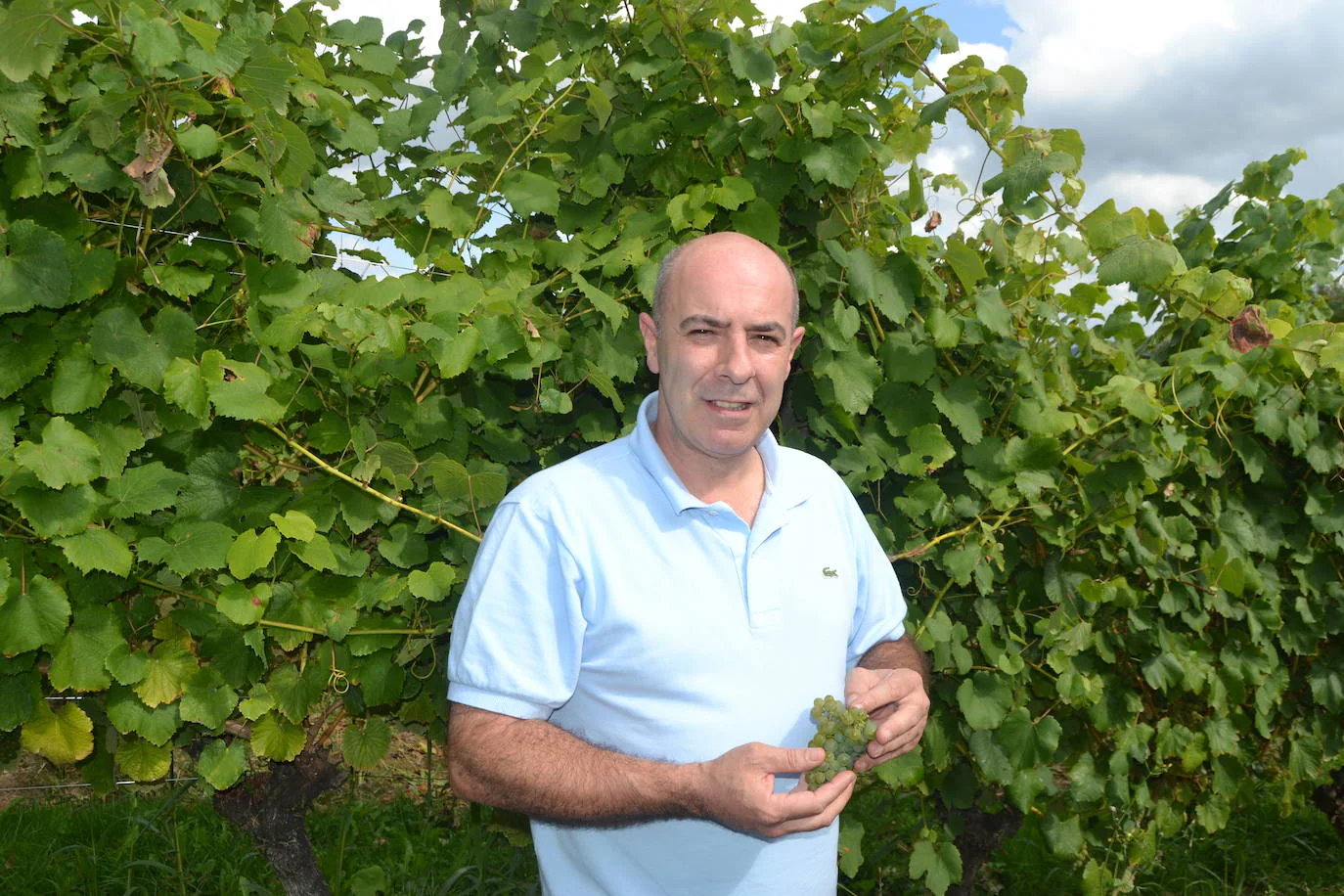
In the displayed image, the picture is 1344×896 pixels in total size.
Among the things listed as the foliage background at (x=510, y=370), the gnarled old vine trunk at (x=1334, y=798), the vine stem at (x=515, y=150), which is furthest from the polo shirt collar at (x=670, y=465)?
the gnarled old vine trunk at (x=1334, y=798)

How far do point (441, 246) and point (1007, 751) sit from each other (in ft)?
7.00

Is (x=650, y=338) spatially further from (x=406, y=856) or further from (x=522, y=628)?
(x=406, y=856)

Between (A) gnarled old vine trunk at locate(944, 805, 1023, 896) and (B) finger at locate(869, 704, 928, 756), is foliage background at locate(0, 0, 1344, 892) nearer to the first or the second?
(A) gnarled old vine trunk at locate(944, 805, 1023, 896)

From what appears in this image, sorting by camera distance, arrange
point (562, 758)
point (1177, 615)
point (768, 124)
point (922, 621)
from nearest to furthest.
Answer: point (562, 758) < point (768, 124) < point (922, 621) < point (1177, 615)

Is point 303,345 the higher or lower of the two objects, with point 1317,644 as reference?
higher

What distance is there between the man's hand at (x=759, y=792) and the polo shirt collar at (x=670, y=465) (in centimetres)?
51

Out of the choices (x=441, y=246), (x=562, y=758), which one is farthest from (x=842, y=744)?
(x=441, y=246)

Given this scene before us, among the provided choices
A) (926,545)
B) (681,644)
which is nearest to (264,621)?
(681,644)

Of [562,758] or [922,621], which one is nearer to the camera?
[562,758]

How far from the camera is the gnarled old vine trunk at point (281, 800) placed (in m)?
2.75

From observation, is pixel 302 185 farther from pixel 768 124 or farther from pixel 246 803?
pixel 246 803

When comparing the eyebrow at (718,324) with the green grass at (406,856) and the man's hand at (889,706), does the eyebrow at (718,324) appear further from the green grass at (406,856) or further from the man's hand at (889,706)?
the green grass at (406,856)

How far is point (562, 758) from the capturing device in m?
1.82

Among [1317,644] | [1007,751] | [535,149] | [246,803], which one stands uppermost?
[535,149]
